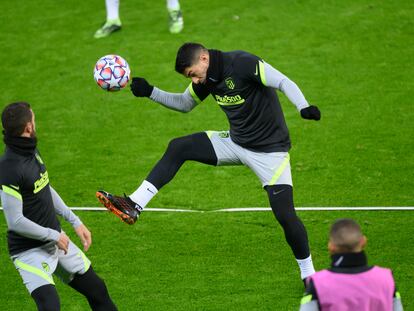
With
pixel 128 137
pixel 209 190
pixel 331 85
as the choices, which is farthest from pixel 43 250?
pixel 331 85

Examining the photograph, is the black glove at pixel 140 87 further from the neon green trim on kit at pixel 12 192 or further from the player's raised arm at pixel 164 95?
the neon green trim on kit at pixel 12 192

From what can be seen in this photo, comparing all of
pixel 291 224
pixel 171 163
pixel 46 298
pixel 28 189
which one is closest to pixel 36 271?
pixel 46 298

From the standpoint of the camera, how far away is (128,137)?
12977 millimetres

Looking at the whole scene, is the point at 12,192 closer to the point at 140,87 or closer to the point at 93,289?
the point at 93,289

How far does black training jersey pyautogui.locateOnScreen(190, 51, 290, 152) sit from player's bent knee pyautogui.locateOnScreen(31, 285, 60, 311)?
2681 millimetres

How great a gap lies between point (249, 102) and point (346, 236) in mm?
3448

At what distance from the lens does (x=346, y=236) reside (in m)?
5.15

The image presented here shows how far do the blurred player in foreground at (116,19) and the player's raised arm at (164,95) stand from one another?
268 inches

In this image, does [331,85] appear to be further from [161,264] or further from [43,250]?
[43,250]

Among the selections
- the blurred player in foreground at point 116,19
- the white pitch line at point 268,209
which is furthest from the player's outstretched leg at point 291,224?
the blurred player in foreground at point 116,19

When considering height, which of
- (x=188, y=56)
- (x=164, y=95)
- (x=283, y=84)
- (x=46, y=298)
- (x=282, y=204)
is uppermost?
(x=188, y=56)

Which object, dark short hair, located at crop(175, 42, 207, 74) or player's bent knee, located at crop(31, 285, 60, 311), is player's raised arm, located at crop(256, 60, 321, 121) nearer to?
dark short hair, located at crop(175, 42, 207, 74)

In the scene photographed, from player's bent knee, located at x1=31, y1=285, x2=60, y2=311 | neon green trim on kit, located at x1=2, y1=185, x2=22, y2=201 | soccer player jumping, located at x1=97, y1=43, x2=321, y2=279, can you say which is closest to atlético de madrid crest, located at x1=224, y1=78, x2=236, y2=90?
soccer player jumping, located at x1=97, y1=43, x2=321, y2=279

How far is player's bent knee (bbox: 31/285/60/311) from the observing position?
678 cm
